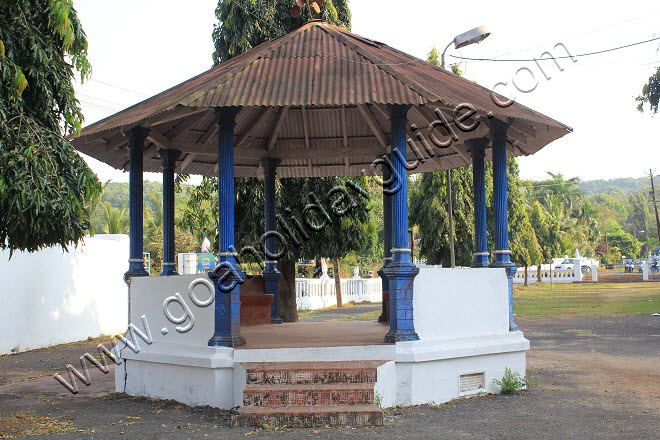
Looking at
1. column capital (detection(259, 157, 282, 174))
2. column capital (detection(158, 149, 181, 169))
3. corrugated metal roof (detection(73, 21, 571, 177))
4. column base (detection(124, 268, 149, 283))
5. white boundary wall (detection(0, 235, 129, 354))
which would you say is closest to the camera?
corrugated metal roof (detection(73, 21, 571, 177))

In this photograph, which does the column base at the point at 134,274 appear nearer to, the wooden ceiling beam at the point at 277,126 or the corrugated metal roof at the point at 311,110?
the corrugated metal roof at the point at 311,110

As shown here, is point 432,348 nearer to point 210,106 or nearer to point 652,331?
point 210,106

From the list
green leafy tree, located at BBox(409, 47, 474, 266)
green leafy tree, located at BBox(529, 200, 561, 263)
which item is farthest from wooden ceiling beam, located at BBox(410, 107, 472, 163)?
green leafy tree, located at BBox(529, 200, 561, 263)

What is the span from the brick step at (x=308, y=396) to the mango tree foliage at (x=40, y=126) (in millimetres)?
2776

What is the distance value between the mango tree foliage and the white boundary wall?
7.50 m

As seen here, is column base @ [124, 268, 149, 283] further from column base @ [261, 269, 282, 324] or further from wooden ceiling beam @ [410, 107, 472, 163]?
wooden ceiling beam @ [410, 107, 472, 163]

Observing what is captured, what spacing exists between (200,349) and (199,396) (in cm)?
58

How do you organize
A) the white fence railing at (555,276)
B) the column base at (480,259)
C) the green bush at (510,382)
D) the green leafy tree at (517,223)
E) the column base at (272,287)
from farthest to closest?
the white fence railing at (555,276)
the green leafy tree at (517,223)
the column base at (272,287)
the column base at (480,259)
the green bush at (510,382)

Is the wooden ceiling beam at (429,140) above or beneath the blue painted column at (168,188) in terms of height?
above

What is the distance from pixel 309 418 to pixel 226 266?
2.28 metres

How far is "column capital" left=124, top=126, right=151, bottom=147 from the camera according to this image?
1010cm

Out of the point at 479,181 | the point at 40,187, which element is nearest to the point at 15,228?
the point at 40,187

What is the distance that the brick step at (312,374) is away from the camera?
8125 millimetres

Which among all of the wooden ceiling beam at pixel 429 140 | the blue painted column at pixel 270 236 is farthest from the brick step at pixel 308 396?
the wooden ceiling beam at pixel 429 140
